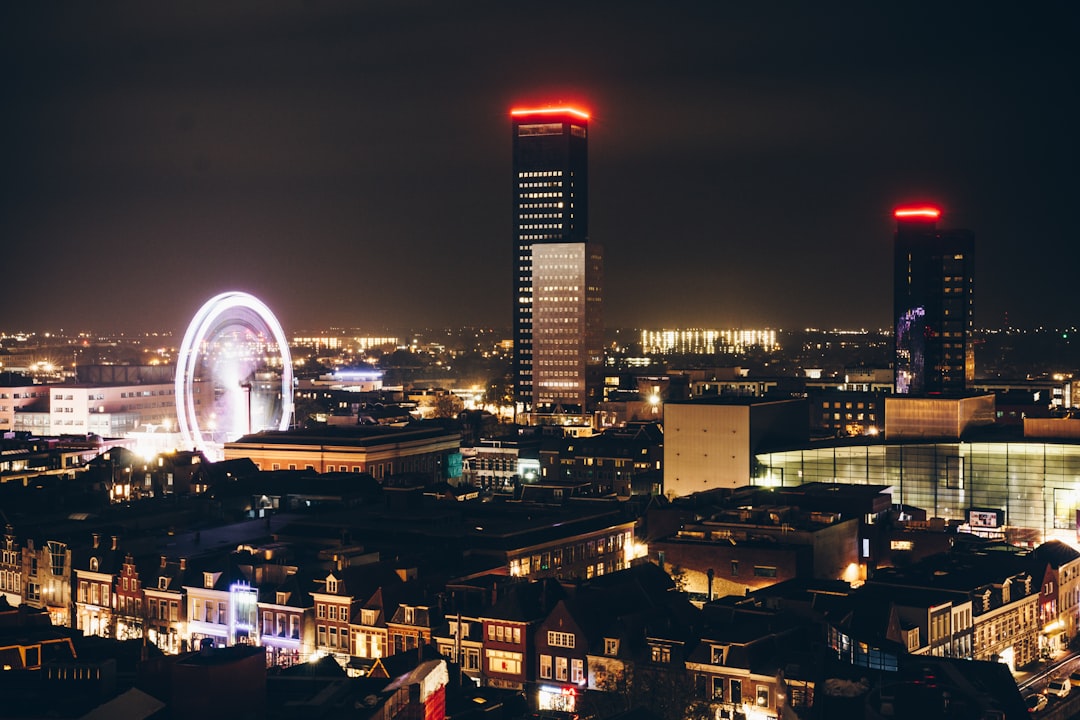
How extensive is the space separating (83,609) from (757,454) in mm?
28688

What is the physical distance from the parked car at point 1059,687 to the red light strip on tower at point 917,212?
10057 cm

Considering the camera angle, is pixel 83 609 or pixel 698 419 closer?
pixel 83 609

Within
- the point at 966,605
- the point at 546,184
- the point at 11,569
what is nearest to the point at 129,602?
the point at 11,569

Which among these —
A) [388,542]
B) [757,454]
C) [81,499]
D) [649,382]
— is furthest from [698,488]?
[649,382]

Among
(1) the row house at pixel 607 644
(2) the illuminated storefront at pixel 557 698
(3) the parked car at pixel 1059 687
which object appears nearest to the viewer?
(1) the row house at pixel 607 644

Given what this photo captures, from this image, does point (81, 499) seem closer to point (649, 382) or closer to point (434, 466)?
point (434, 466)

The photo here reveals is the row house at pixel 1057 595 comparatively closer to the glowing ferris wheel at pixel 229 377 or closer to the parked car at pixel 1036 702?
the parked car at pixel 1036 702

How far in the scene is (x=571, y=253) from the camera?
115 metres

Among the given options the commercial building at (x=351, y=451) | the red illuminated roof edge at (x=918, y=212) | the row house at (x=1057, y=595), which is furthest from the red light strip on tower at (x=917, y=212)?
the row house at (x=1057, y=595)

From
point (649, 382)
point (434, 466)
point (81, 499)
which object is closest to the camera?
point (81, 499)

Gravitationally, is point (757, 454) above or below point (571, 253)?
below

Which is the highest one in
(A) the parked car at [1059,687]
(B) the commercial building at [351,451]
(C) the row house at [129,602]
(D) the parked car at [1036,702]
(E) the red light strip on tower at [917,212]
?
(E) the red light strip on tower at [917,212]

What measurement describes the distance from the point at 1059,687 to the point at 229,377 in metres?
58.9

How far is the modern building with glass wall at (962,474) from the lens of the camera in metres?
57.9
